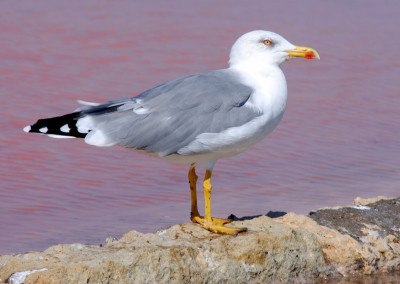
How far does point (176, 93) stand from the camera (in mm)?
5469

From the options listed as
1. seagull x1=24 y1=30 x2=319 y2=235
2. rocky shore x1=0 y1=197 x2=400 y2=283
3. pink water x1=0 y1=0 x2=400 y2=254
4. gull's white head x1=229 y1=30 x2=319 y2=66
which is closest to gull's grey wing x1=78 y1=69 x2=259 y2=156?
seagull x1=24 y1=30 x2=319 y2=235

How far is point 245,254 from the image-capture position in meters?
5.13

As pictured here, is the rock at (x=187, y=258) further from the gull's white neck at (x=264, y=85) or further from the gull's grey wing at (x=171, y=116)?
the gull's white neck at (x=264, y=85)

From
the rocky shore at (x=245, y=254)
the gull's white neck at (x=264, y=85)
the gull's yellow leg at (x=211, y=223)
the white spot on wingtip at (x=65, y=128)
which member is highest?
the gull's white neck at (x=264, y=85)

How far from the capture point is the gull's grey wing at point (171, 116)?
17.6ft

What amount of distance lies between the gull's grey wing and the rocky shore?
0.61 meters

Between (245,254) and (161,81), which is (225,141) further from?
(161,81)

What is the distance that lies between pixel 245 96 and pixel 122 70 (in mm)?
5408

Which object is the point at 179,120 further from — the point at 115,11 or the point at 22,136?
the point at 115,11

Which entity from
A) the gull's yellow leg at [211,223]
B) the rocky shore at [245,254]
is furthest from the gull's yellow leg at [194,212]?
the rocky shore at [245,254]

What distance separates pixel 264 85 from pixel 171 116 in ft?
2.30

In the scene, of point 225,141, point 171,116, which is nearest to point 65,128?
point 171,116

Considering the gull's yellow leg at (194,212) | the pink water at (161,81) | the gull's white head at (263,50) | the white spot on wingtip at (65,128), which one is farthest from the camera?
the pink water at (161,81)

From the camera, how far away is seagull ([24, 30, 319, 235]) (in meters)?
5.34
